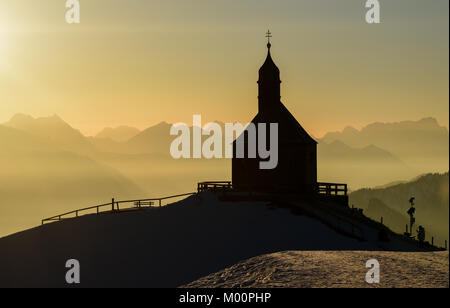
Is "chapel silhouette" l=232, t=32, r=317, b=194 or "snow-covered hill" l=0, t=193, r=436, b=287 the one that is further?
"chapel silhouette" l=232, t=32, r=317, b=194

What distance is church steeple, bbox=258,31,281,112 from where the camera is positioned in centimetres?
4425

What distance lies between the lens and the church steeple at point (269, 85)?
44250 mm

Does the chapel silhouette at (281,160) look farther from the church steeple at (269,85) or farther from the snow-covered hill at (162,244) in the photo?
the snow-covered hill at (162,244)

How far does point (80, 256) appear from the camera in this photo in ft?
107

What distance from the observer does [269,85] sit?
4434cm

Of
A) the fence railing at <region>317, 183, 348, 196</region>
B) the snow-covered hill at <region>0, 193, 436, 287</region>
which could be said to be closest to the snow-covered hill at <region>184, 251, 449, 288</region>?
the snow-covered hill at <region>0, 193, 436, 287</region>

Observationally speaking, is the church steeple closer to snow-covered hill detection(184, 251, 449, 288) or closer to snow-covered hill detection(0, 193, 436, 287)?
snow-covered hill detection(0, 193, 436, 287)

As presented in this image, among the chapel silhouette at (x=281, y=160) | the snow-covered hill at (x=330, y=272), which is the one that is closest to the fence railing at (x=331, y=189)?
the chapel silhouette at (x=281, y=160)

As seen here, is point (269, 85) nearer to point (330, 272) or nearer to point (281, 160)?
point (281, 160)

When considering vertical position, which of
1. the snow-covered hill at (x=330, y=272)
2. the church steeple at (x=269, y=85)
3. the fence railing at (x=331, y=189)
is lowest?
the snow-covered hill at (x=330, y=272)

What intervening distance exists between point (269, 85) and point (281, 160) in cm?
679

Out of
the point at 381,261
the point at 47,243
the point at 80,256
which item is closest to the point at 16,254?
the point at 47,243
